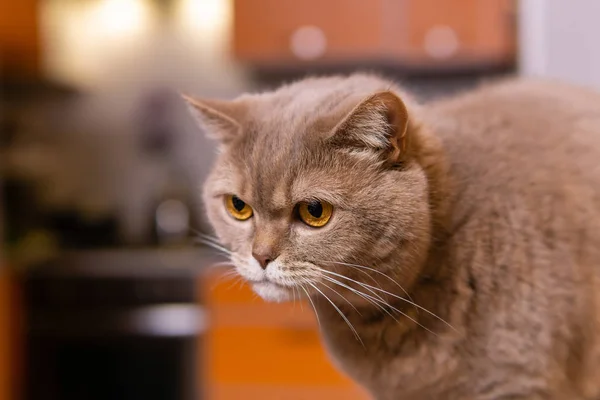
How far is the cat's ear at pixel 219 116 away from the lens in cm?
88

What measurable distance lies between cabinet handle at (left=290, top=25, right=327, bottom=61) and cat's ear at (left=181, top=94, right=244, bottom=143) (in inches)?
64.7

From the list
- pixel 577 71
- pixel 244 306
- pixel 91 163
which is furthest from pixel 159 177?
pixel 577 71

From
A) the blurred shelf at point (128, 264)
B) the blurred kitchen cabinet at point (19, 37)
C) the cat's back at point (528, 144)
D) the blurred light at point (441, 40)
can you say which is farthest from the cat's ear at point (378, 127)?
the blurred kitchen cabinet at point (19, 37)

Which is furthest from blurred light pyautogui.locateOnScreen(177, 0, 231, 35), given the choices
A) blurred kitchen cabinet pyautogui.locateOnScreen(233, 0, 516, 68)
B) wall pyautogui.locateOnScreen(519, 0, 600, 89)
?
wall pyautogui.locateOnScreen(519, 0, 600, 89)

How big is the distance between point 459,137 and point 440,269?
18cm

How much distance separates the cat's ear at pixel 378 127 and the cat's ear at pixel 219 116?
161 millimetres

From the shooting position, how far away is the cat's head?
0.77 meters

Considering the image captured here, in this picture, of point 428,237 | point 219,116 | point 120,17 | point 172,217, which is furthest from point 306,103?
point 120,17

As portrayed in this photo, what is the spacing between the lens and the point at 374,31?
246cm

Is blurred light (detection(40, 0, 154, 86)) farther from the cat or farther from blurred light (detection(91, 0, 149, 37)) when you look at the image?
the cat

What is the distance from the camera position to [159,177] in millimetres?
3139

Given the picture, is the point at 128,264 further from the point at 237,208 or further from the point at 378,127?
the point at 378,127

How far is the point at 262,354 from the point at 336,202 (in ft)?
5.38

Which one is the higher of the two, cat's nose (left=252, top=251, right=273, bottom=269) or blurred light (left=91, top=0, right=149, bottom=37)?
blurred light (left=91, top=0, right=149, bottom=37)
